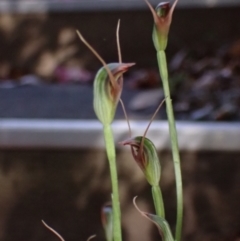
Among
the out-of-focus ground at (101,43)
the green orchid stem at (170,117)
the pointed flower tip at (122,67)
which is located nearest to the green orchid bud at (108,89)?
the pointed flower tip at (122,67)

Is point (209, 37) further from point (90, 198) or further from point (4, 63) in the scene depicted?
point (90, 198)

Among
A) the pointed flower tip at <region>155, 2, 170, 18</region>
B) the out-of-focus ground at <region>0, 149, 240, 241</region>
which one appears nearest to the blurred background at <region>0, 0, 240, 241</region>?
the out-of-focus ground at <region>0, 149, 240, 241</region>

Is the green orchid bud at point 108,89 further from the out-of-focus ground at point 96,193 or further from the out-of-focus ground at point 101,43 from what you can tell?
the out-of-focus ground at point 101,43

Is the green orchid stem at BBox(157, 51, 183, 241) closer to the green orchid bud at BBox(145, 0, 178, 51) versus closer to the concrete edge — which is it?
the green orchid bud at BBox(145, 0, 178, 51)

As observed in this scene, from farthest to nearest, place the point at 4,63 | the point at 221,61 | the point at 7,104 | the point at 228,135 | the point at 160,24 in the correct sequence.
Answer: the point at 4,63 < the point at 221,61 < the point at 7,104 < the point at 228,135 < the point at 160,24

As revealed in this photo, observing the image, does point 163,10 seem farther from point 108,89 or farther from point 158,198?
point 158,198

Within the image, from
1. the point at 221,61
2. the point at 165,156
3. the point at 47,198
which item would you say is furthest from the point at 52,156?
the point at 221,61

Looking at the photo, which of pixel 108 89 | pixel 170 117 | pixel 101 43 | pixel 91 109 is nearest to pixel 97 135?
pixel 91 109
